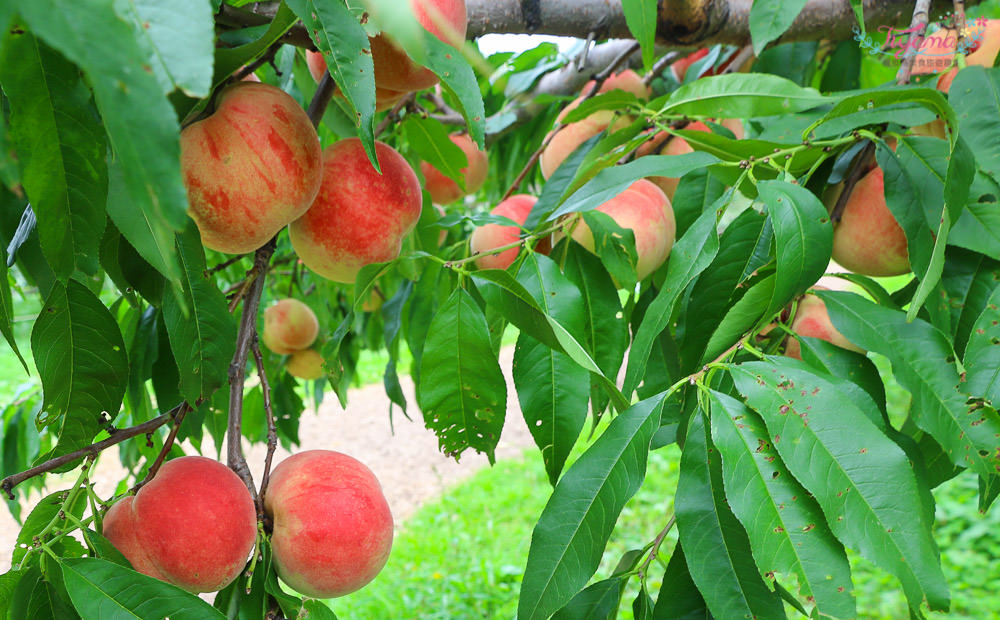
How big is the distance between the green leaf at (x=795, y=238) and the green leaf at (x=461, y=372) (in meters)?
0.22

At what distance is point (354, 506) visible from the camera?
2.11 ft

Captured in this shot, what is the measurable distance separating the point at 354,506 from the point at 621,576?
0.75 ft

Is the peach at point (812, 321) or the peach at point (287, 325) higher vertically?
the peach at point (812, 321)

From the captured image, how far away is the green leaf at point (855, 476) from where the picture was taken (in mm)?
449

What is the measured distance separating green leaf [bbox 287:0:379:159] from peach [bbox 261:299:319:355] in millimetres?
1285

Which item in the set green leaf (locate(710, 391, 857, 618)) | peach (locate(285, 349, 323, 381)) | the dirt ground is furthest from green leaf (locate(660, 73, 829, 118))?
the dirt ground

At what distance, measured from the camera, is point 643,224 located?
0.81 meters

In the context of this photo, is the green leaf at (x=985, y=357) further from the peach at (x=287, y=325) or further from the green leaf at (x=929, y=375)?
the peach at (x=287, y=325)

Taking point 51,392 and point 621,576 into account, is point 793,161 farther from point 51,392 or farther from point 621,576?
point 51,392

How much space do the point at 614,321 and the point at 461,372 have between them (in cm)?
16

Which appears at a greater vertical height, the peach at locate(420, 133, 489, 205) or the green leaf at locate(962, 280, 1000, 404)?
the green leaf at locate(962, 280, 1000, 404)

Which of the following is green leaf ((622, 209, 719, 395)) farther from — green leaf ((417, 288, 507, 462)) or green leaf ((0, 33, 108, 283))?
green leaf ((0, 33, 108, 283))

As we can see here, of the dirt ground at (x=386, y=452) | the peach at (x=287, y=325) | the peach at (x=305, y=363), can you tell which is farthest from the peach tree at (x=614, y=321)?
the dirt ground at (x=386, y=452)

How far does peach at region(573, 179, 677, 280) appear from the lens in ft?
2.63
